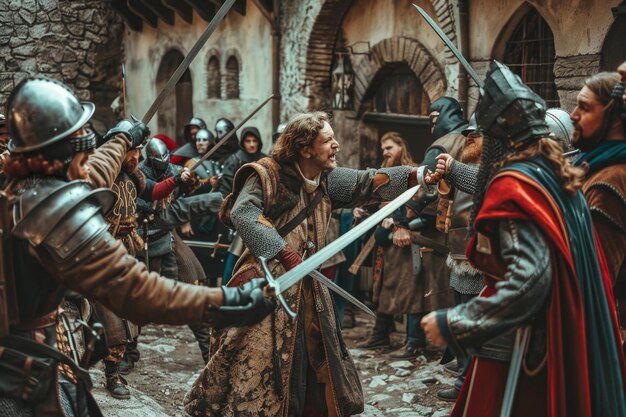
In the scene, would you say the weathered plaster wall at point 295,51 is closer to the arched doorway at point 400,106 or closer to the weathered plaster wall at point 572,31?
the arched doorway at point 400,106

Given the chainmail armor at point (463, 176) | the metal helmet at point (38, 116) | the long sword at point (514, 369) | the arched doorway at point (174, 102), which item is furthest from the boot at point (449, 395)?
the arched doorway at point (174, 102)

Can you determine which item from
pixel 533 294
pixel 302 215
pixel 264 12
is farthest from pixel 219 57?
pixel 533 294

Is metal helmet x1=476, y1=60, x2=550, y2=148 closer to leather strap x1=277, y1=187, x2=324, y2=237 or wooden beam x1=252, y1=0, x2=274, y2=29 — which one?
leather strap x1=277, y1=187, x2=324, y2=237

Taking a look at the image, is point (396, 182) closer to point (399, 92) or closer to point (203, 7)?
point (399, 92)

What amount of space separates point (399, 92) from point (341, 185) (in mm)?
5095

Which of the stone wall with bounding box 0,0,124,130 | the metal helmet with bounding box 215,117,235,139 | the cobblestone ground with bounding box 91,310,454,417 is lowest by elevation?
the cobblestone ground with bounding box 91,310,454,417

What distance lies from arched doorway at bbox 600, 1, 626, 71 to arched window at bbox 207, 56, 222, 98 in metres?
8.03

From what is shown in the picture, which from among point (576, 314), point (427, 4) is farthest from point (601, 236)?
point (427, 4)

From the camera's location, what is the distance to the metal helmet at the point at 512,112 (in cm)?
318

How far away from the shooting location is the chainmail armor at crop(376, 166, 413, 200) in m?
4.68

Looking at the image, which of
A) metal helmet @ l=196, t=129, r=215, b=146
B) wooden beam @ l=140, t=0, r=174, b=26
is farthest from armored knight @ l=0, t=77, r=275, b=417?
wooden beam @ l=140, t=0, r=174, b=26

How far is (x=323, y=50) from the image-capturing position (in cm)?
1073

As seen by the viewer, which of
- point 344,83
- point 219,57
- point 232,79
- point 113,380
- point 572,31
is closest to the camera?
point 113,380

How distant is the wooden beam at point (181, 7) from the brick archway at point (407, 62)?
15.9ft
